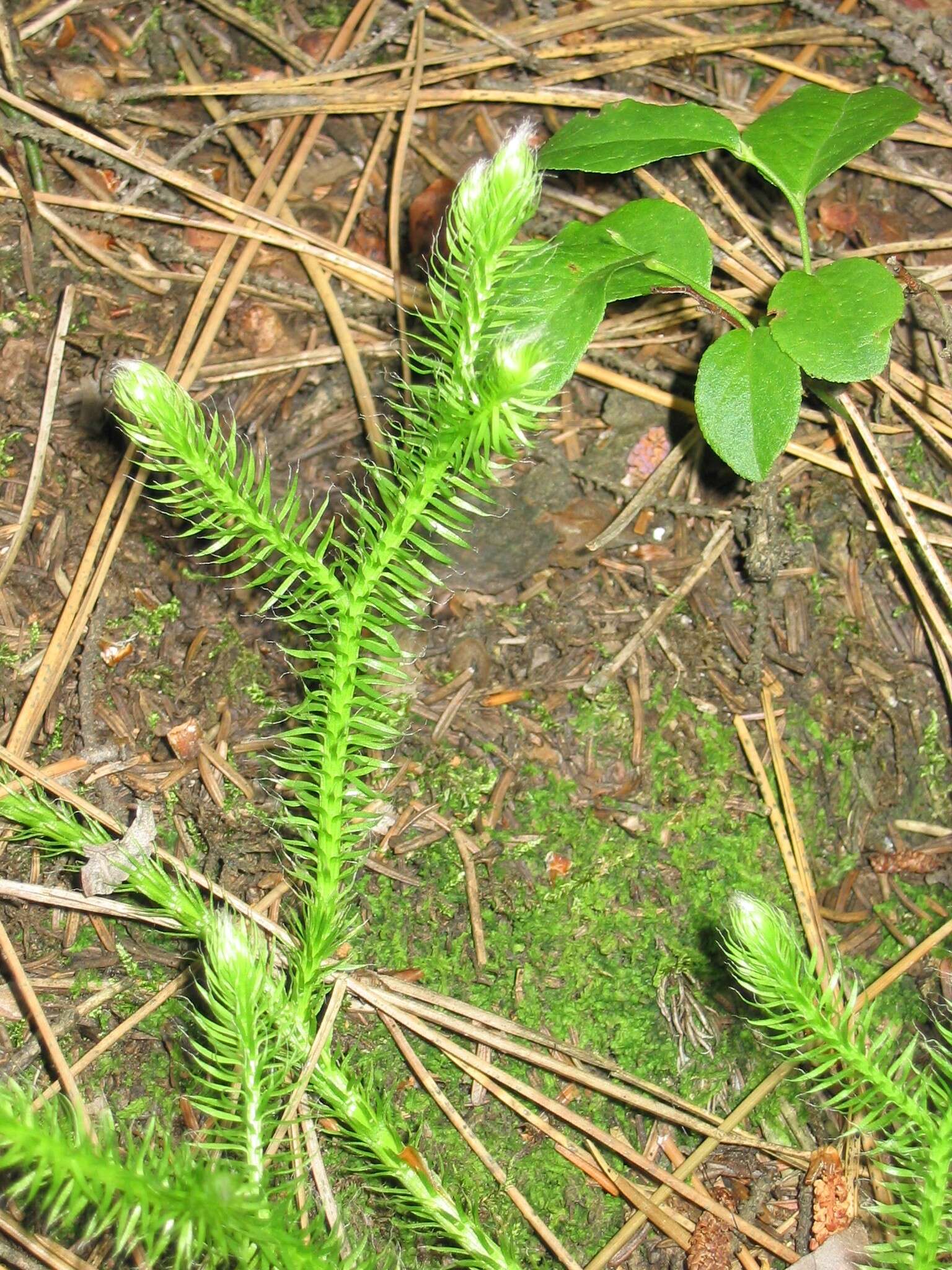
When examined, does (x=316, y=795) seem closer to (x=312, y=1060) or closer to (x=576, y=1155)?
(x=312, y=1060)

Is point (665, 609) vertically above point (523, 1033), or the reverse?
point (665, 609)

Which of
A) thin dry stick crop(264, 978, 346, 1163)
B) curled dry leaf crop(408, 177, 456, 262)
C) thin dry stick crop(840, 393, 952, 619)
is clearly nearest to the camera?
thin dry stick crop(264, 978, 346, 1163)

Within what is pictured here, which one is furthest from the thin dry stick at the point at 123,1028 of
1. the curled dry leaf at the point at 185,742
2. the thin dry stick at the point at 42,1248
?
the curled dry leaf at the point at 185,742

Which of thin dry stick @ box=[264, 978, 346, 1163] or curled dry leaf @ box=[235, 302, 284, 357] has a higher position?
curled dry leaf @ box=[235, 302, 284, 357]

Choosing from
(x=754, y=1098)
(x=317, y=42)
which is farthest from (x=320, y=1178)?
(x=317, y=42)

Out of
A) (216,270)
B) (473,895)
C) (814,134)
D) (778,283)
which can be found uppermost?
(814,134)

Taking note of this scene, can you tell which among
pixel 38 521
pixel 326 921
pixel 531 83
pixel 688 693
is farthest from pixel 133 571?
pixel 531 83

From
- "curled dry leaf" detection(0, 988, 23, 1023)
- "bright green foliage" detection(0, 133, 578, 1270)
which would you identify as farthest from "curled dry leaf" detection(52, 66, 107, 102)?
"curled dry leaf" detection(0, 988, 23, 1023)

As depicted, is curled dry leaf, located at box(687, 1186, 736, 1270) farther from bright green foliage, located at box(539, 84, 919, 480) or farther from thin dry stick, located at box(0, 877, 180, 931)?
bright green foliage, located at box(539, 84, 919, 480)
